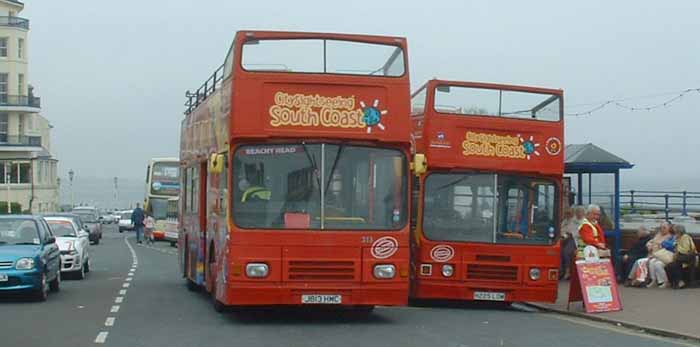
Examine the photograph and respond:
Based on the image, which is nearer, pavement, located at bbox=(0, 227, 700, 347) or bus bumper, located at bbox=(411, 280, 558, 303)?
pavement, located at bbox=(0, 227, 700, 347)

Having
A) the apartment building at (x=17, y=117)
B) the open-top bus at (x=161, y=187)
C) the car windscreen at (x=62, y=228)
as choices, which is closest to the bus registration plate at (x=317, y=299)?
the car windscreen at (x=62, y=228)

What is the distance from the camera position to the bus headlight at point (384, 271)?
14.9m

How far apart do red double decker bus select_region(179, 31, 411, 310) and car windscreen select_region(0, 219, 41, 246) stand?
18.1 ft

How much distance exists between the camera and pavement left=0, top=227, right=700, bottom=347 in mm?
13594

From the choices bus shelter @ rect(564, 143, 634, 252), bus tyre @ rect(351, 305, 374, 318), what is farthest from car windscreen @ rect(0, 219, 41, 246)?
bus shelter @ rect(564, 143, 634, 252)

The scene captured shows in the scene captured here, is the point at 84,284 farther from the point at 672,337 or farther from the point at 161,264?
the point at 672,337

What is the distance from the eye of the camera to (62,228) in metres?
26.6

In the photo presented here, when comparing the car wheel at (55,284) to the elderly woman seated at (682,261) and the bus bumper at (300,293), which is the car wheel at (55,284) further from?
the elderly woman seated at (682,261)

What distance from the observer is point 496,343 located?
13.5 m

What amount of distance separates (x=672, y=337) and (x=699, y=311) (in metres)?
3.07

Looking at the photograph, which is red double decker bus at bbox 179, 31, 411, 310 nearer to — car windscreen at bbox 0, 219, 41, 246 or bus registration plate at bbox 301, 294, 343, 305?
bus registration plate at bbox 301, 294, 343, 305

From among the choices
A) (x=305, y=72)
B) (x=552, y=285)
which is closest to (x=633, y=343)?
(x=552, y=285)

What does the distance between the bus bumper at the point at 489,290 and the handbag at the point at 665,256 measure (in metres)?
5.01

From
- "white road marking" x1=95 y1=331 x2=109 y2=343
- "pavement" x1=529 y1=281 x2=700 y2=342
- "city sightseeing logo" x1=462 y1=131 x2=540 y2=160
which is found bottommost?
"pavement" x1=529 y1=281 x2=700 y2=342
